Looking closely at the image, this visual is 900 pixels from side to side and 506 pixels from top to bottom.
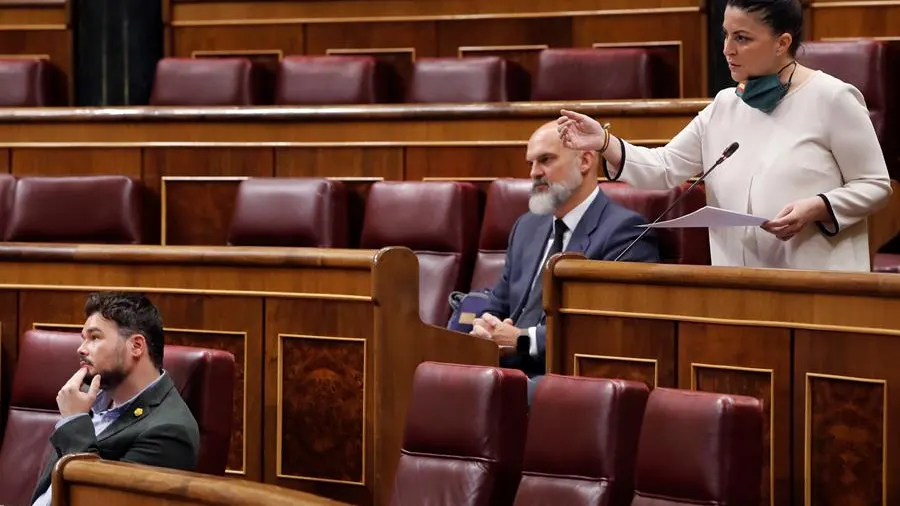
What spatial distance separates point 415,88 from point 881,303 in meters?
0.64

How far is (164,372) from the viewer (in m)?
0.71

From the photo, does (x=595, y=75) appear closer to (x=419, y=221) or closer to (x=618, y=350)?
(x=419, y=221)

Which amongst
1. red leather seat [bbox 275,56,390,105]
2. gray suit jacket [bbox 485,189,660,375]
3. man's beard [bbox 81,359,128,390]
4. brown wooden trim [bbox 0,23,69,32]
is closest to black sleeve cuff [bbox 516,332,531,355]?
gray suit jacket [bbox 485,189,660,375]

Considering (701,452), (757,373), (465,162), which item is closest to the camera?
(701,452)

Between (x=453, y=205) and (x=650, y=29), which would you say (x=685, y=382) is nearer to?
(x=453, y=205)

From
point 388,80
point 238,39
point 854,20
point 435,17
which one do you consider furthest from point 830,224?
point 238,39

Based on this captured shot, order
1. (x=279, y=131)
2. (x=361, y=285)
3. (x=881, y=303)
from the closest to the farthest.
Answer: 1. (x=881, y=303)
2. (x=361, y=285)
3. (x=279, y=131)

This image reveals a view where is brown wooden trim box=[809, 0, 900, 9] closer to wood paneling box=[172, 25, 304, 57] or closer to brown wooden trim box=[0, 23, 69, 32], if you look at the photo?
wood paneling box=[172, 25, 304, 57]

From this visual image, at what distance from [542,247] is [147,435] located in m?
0.28

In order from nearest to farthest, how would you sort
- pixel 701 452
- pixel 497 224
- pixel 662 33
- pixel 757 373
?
1. pixel 701 452
2. pixel 757 373
3. pixel 497 224
4. pixel 662 33

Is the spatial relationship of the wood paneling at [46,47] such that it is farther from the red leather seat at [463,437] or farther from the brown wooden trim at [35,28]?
the red leather seat at [463,437]

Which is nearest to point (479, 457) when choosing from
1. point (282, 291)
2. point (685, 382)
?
point (685, 382)

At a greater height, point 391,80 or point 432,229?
point 391,80

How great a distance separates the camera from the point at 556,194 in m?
0.84
